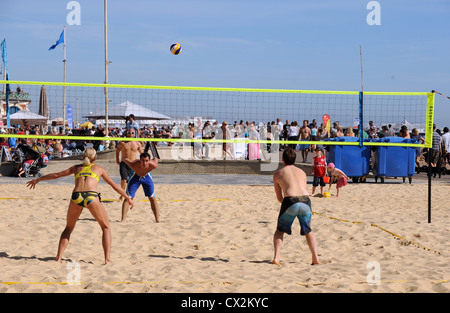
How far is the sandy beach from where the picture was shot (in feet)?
14.7

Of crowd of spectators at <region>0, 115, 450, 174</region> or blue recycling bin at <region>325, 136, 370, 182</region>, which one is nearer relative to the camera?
blue recycling bin at <region>325, 136, 370, 182</region>

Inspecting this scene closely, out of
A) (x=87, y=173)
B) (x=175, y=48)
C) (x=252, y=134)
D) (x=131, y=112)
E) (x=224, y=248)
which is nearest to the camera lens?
(x=87, y=173)

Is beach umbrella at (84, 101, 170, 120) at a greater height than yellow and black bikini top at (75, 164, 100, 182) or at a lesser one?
greater

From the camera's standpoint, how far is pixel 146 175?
24.5 feet

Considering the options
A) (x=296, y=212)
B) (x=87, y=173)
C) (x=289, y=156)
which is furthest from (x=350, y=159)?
(x=87, y=173)

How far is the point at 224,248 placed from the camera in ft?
20.8

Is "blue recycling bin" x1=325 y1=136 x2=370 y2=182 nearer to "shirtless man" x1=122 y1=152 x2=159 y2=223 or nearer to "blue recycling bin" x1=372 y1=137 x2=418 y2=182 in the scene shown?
"blue recycling bin" x1=372 y1=137 x2=418 y2=182

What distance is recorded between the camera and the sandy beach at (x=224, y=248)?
448 centimetres

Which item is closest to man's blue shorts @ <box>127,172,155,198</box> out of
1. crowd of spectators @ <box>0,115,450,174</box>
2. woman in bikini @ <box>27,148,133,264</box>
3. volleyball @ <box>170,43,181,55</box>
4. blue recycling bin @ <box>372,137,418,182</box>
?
woman in bikini @ <box>27,148,133,264</box>

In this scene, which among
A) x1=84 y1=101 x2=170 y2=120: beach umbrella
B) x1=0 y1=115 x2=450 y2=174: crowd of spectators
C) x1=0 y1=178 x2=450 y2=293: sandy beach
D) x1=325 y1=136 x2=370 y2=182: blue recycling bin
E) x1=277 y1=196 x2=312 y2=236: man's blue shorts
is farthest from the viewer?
x1=84 y1=101 x2=170 y2=120: beach umbrella

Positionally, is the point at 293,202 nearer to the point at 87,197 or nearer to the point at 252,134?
the point at 87,197

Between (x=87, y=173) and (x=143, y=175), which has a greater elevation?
(x=87, y=173)

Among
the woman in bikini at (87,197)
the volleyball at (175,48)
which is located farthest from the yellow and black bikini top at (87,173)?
the volleyball at (175,48)

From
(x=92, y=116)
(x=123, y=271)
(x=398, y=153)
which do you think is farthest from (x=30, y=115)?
(x=123, y=271)
